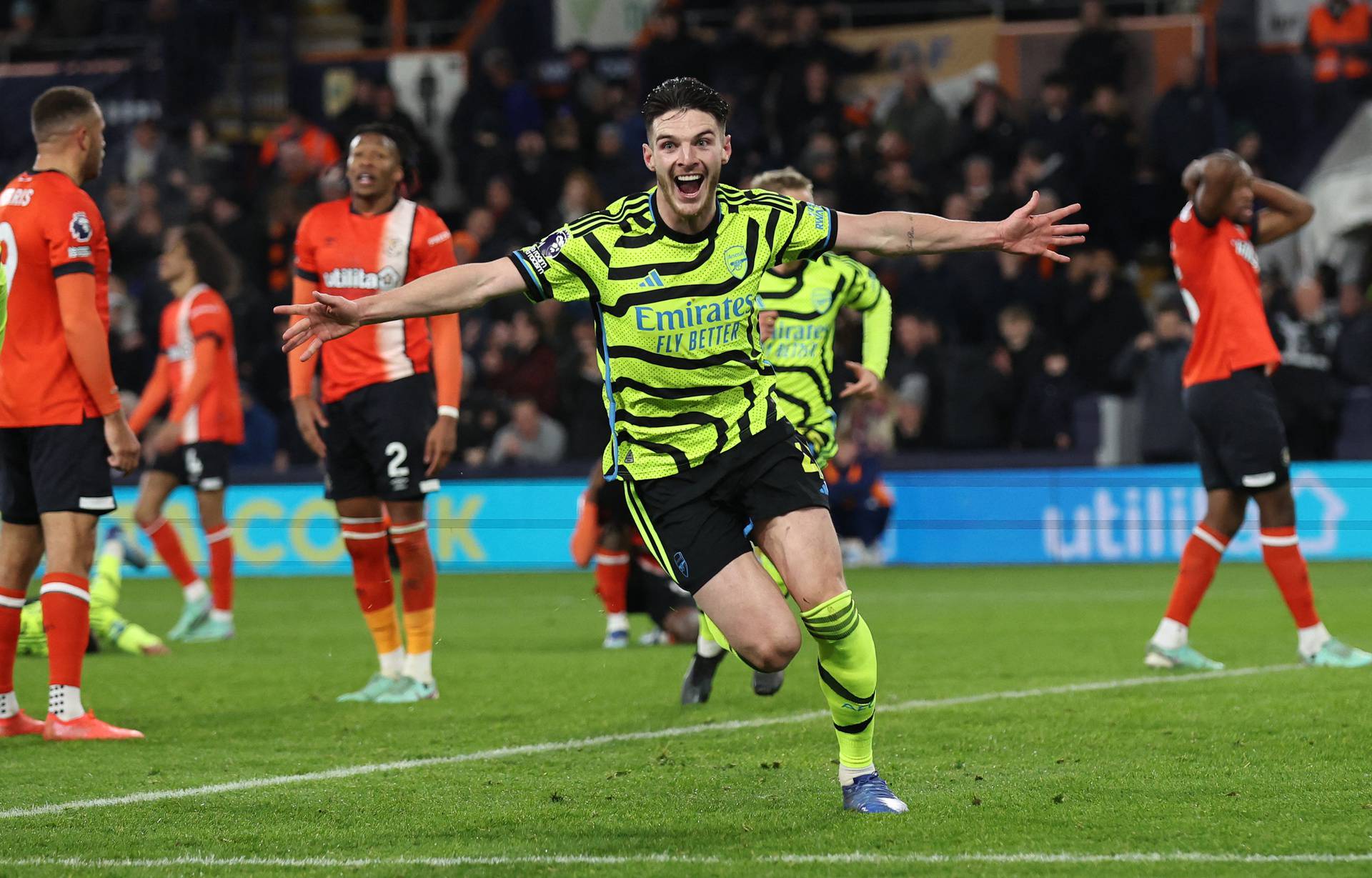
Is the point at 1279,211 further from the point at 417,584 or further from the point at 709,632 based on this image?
the point at 417,584

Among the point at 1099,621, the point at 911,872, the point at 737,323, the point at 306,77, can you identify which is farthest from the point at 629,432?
the point at 306,77

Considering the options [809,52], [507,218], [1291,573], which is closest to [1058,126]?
[809,52]

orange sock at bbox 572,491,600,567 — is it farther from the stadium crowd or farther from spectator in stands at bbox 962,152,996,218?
spectator in stands at bbox 962,152,996,218

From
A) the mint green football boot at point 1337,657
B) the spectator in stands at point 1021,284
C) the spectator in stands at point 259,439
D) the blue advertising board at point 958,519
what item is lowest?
the blue advertising board at point 958,519

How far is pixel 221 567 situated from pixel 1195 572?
20.9 ft

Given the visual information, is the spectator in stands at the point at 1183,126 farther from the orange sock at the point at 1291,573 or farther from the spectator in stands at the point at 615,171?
the orange sock at the point at 1291,573

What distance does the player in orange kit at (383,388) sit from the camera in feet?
27.3

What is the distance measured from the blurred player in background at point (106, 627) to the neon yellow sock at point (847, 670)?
19.7 feet

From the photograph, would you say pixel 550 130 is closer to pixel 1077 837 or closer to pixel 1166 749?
pixel 1166 749

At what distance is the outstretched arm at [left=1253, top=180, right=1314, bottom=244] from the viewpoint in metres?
9.26

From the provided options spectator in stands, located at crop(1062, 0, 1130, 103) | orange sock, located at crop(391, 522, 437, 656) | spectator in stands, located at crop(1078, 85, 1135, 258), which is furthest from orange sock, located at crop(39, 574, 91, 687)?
spectator in stands, located at crop(1062, 0, 1130, 103)

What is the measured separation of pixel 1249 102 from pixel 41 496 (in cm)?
1616

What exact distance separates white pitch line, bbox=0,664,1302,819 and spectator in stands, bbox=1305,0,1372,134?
12.4m

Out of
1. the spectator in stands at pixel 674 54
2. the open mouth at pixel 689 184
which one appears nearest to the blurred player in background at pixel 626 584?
the open mouth at pixel 689 184
